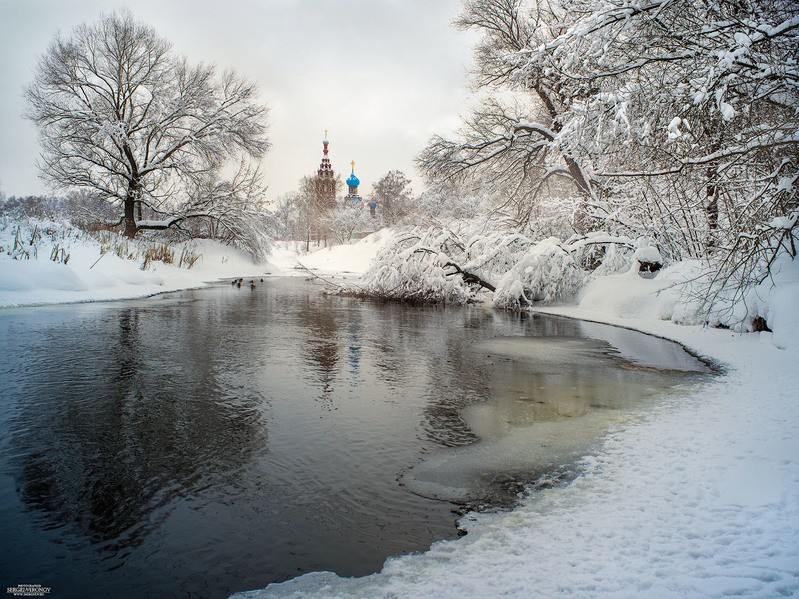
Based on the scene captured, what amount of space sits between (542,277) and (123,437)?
38.9 feet

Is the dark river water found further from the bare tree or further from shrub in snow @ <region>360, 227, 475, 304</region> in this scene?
the bare tree

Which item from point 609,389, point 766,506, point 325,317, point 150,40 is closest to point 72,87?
point 150,40

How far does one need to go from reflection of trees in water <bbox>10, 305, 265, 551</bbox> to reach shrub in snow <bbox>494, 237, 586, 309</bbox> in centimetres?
907

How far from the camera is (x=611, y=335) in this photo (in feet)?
30.3

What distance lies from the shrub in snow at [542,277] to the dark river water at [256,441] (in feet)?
17.9

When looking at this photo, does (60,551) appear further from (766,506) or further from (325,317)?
(325,317)

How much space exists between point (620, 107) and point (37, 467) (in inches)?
251

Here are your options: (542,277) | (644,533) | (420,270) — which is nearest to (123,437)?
(644,533)

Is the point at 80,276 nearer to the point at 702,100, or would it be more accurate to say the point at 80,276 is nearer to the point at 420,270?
the point at 420,270

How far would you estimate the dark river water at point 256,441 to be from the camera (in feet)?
7.66

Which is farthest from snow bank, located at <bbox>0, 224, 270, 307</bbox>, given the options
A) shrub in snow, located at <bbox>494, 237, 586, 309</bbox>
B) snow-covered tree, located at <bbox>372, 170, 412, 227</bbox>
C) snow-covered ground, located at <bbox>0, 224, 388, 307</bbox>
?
snow-covered tree, located at <bbox>372, 170, 412, 227</bbox>

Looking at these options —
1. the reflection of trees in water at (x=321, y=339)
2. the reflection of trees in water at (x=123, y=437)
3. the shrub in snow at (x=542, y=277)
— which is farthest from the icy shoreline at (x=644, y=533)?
the shrub in snow at (x=542, y=277)

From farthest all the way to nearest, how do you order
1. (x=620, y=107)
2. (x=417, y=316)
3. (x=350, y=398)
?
(x=417, y=316)
(x=620, y=107)
(x=350, y=398)

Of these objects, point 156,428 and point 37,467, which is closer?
point 37,467
